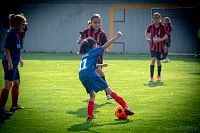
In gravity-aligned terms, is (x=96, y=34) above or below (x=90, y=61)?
above

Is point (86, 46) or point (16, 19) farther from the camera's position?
point (16, 19)

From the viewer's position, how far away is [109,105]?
1099cm

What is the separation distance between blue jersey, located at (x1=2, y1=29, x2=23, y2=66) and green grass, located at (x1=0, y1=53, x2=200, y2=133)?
1.14 metres

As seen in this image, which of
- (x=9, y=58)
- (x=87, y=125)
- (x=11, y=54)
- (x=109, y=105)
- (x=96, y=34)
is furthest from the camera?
(x=96, y=34)

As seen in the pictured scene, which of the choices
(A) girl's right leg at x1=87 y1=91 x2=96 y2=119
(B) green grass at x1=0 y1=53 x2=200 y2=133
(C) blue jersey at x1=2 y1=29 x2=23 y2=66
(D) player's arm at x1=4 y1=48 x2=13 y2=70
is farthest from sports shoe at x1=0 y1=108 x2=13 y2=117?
(A) girl's right leg at x1=87 y1=91 x2=96 y2=119

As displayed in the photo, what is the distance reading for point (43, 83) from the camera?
15.3 meters

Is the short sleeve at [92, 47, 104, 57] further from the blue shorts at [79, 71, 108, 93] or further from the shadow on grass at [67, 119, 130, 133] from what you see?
the shadow on grass at [67, 119, 130, 133]

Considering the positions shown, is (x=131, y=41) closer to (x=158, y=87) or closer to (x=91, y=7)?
(x=91, y=7)

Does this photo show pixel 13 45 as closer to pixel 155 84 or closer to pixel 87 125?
pixel 87 125

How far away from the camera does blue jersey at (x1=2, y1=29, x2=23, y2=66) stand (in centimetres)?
954

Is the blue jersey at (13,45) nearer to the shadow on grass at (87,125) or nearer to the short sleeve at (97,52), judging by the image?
the short sleeve at (97,52)

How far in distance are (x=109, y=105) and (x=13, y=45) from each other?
8.97 ft

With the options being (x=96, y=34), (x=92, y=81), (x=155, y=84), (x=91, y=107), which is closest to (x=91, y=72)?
(x=92, y=81)

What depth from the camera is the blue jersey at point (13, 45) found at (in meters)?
9.54
